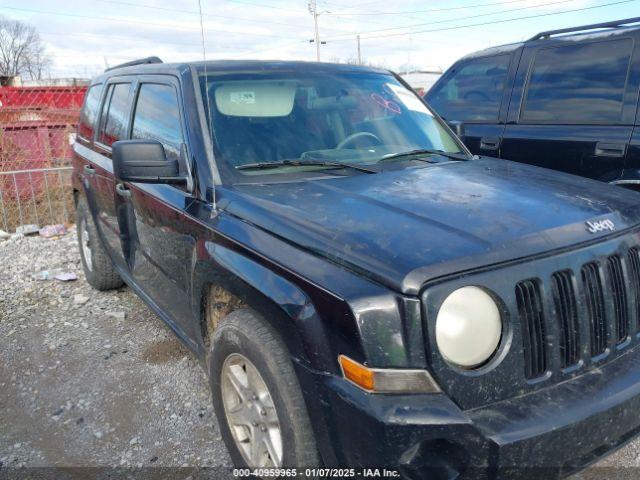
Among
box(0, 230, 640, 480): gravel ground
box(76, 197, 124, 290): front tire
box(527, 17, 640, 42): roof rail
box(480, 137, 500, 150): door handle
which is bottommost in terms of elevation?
box(0, 230, 640, 480): gravel ground

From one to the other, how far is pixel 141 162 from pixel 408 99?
1794mm

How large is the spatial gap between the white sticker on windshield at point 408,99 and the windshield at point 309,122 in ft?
0.04

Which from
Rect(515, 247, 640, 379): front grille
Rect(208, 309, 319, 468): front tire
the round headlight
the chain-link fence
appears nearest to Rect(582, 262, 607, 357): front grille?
Rect(515, 247, 640, 379): front grille

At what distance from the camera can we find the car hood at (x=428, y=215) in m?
1.82

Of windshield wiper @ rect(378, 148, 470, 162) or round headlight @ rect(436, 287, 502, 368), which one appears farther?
windshield wiper @ rect(378, 148, 470, 162)

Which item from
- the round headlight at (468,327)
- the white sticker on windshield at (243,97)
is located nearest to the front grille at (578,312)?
the round headlight at (468,327)

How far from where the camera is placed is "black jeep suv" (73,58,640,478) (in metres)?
1.72

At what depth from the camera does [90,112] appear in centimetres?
470

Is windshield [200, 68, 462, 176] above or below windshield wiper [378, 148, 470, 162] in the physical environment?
above

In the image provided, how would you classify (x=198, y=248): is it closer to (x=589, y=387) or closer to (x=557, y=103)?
(x=589, y=387)

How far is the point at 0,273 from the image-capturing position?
5.92 m

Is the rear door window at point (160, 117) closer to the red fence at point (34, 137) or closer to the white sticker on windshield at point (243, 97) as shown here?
the white sticker on windshield at point (243, 97)

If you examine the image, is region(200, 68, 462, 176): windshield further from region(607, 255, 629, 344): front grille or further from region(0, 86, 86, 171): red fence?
region(0, 86, 86, 171): red fence

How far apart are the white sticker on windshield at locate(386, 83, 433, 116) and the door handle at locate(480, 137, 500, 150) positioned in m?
1.60
